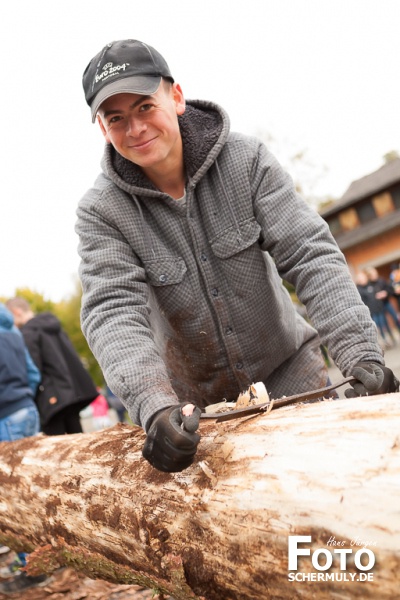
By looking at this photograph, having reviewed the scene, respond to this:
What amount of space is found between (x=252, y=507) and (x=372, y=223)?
30.2 metres

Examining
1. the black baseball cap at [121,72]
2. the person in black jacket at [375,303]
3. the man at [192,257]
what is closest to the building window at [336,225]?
the person in black jacket at [375,303]

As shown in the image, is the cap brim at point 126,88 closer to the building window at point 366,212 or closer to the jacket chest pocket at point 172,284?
the jacket chest pocket at point 172,284

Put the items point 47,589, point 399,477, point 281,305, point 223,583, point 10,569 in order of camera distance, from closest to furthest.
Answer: point 399,477, point 223,583, point 281,305, point 47,589, point 10,569

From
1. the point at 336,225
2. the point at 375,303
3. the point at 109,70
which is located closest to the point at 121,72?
the point at 109,70

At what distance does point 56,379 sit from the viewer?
609cm

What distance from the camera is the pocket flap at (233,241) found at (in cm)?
288

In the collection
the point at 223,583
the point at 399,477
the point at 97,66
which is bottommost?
the point at 223,583

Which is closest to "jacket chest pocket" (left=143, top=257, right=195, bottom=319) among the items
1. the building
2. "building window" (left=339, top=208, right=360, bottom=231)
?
the building

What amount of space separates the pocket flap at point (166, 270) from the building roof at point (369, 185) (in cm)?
2874

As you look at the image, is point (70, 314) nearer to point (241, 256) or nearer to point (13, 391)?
point (13, 391)

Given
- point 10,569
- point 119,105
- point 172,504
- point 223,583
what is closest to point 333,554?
point 223,583

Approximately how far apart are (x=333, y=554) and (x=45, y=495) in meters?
1.96

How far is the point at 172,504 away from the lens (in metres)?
2.32

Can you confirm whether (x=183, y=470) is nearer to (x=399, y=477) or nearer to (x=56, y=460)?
(x=399, y=477)
